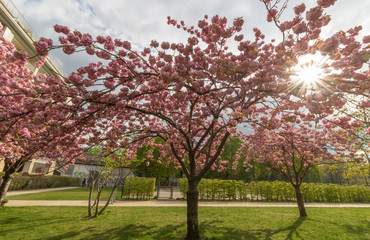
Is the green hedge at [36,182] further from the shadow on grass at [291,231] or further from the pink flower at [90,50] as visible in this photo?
the shadow on grass at [291,231]

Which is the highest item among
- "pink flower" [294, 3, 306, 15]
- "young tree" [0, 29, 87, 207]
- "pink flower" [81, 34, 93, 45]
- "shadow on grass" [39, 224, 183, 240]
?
"pink flower" [294, 3, 306, 15]

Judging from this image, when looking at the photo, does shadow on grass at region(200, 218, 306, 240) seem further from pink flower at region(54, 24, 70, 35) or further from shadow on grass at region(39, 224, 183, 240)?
pink flower at region(54, 24, 70, 35)

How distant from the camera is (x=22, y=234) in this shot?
5.25 meters

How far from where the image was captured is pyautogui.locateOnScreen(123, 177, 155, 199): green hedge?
14.8m

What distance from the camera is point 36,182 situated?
814 inches

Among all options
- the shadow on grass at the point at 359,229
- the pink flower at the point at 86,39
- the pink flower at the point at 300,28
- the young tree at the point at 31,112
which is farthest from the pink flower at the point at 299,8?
the shadow on grass at the point at 359,229

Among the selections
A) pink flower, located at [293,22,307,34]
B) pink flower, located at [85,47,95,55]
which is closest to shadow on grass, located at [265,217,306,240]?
pink flower, located at [293,22,307,34]

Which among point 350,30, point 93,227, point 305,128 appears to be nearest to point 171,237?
point 93,227

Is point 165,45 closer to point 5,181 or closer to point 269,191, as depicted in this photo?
point 5,181

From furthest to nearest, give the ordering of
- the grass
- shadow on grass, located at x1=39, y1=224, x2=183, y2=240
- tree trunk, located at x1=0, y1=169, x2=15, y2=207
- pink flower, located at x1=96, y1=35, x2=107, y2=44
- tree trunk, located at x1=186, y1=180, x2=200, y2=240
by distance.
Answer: tree trunk, located at x1=0, y1=169, x2=15, y2=207
the grass
shadow on grass, located at x1=39, y1=224, x2=183, y2=240
tree trunk, located at x1=186, y1=180, x2=200, y2=240
pink flower, located at x1=96, y1=35, x2=107, y2=44

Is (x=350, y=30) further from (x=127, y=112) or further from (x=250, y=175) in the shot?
(x=250, y=175)

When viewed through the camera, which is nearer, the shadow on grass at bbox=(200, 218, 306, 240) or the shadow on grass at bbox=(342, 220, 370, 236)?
the shadow on grass at bbox=(200, 218, 306, 240)

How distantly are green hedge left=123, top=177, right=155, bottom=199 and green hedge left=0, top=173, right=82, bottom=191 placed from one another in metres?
7.35

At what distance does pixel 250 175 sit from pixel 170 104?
37.5 m
